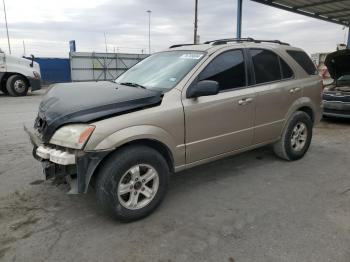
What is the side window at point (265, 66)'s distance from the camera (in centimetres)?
459

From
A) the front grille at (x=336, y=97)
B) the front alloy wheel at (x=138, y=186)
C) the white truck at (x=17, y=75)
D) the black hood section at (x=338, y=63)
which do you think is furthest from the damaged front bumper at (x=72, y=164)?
the white truck at (x=17, y=75)

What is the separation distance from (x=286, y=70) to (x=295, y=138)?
41.4 inches

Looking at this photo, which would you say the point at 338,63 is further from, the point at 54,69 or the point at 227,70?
the point at 54,69

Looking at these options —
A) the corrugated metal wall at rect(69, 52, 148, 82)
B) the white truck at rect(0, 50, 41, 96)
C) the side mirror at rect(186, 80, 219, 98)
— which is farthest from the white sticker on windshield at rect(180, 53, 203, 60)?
the corrugated metal wall at rect(69, 52, 148, 82)

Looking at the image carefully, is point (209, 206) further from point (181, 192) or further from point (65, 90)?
point (65, 90)

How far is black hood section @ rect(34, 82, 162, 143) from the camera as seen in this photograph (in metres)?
3.13

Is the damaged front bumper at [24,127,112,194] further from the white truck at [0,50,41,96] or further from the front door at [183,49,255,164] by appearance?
the white truck at [0,50,41,96]

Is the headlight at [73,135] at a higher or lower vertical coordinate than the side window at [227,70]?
lower

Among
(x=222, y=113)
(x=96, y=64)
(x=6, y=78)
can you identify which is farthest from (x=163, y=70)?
(x=96, y=64)

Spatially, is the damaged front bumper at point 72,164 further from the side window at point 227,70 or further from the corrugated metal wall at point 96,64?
the corrugated metal wall at point 96,64

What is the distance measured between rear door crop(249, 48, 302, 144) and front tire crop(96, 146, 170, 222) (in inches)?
67.1

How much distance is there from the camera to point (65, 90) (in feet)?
12.6

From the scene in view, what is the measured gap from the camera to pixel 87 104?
3.21m

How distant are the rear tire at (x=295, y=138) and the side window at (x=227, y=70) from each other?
3.97ft
